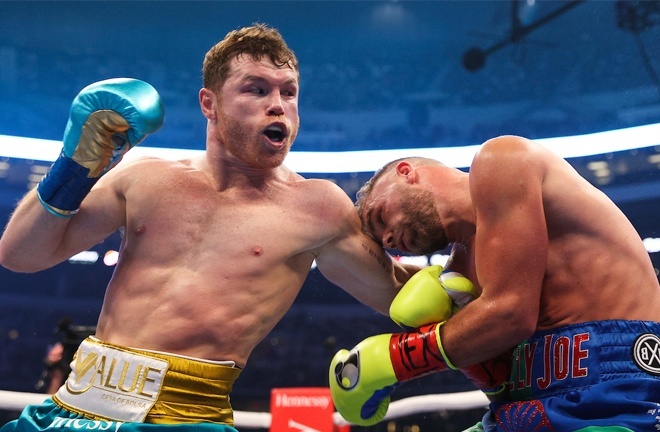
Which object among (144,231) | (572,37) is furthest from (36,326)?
(144,231)

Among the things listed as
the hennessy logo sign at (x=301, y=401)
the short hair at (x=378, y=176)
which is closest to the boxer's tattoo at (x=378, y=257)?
the short hair at (x=378, y=176)

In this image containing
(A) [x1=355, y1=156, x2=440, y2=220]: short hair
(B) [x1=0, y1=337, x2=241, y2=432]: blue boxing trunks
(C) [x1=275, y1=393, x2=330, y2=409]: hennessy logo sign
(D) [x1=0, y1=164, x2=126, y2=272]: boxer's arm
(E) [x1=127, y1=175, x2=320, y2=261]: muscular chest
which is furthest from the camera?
(C) [x1=275, y1=393, x2=330, y2=409]: hennessy logo sign

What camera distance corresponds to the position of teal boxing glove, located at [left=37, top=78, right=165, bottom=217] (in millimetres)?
1718

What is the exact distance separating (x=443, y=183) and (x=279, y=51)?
23.9 inches

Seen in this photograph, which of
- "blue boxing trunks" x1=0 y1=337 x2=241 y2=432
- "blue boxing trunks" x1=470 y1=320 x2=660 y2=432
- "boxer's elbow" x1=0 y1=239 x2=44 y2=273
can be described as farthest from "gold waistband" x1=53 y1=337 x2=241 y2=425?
"blue boxing trunks" x1=470 y1=320 x2=660 y2=432

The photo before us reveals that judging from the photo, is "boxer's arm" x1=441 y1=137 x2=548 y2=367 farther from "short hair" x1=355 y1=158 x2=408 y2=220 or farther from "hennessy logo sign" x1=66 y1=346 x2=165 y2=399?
"hennessy logo sign" x1=66 y1=346 x2=165 y2=399

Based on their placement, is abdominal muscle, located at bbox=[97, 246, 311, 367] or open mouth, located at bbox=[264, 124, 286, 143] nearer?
abdominal muscle, located at bbox=[97, 246, 311, 367]

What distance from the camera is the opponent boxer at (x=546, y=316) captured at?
1.58 metres

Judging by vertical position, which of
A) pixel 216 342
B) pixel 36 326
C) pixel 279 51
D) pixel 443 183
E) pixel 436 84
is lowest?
pixel 216 342

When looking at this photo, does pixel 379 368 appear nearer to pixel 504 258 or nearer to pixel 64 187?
pixel 504 258

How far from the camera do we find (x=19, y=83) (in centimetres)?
984

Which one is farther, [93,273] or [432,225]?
[93,273]

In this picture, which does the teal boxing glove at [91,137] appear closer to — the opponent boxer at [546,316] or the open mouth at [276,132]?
the open mouth at [276,132]

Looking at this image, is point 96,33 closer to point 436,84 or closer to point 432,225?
point 436,84
